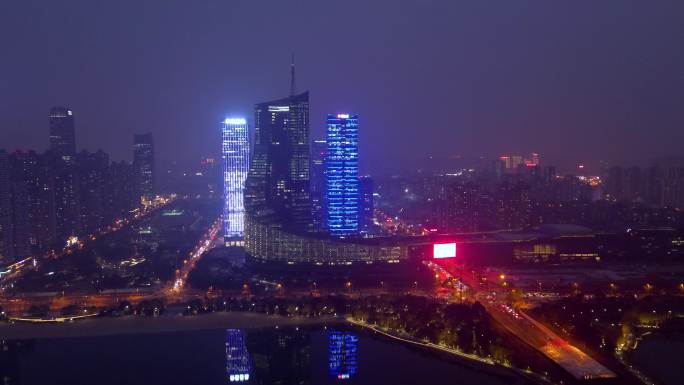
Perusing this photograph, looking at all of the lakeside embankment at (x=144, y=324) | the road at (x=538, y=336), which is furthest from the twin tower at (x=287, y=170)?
the road at (x=538, y=336)

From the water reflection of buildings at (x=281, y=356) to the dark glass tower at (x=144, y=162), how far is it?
70.6 feet

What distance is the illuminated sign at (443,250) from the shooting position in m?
16.8

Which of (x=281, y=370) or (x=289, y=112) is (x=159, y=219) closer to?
(x=289, y=112)

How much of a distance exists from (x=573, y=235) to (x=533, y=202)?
5.26 metres

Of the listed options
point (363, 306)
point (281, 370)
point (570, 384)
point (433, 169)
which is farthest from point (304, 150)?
point (433, 169)

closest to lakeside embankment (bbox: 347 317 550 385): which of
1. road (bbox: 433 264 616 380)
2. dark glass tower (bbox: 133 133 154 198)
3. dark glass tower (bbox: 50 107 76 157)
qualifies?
road (bbox: 433 264 616 380)

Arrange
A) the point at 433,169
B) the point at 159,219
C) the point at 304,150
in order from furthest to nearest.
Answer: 1. the point at 433,169
2. the point at 159,219
3. the point at 304,150

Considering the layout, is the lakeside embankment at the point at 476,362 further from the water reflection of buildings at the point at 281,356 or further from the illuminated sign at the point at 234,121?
the illuminated sign at the point at 234,121

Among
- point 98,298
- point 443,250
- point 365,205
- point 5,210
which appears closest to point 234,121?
point 365,205

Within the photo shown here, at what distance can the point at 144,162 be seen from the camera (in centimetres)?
3269

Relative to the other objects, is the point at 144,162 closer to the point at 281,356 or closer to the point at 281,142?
the point at 281,142

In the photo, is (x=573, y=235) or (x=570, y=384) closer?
(x=570, y=384)

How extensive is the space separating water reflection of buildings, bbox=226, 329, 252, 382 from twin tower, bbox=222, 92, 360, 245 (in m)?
7.59

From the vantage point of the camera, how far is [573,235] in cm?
1794
